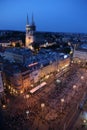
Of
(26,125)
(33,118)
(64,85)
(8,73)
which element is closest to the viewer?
(26,125)

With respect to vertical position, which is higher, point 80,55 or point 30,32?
point 30,32

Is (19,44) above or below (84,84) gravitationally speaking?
above

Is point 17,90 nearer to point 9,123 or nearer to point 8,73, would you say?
point 8,73

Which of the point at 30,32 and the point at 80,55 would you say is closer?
the point at 80,55

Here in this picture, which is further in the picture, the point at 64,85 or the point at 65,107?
the point at 64,85

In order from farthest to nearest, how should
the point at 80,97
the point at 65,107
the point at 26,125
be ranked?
the point at 80,97
the point at 65,107
the point at 26,125

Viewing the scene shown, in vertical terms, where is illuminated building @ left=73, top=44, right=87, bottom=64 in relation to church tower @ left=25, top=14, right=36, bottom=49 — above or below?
below

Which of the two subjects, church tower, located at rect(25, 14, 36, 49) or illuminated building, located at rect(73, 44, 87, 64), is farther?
church tower, located at rect(25, 14, 36, 49)

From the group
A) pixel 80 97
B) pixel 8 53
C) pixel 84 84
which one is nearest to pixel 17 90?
pixel 80 97

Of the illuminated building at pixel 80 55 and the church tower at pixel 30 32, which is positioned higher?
the church tower at pixel 30 32

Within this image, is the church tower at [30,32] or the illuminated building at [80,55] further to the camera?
the church tower at [30,32]
